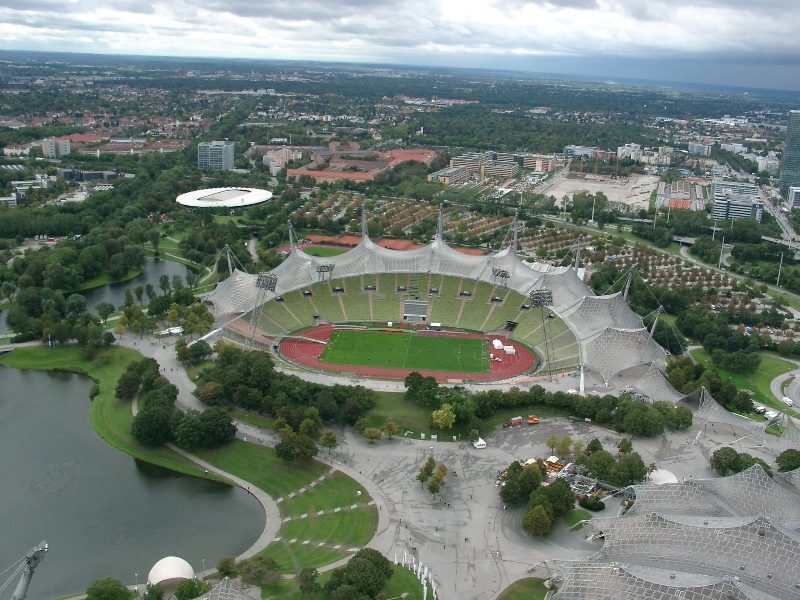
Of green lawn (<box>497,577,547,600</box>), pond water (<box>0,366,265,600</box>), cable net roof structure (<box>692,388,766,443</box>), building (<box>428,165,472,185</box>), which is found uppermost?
building (<box>428,165,472,185</box>)

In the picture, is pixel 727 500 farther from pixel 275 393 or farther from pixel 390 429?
pixel 275 393

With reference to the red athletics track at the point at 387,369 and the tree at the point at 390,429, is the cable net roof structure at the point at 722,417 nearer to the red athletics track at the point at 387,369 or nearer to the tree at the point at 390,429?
the red athletics track at the point at 387,369

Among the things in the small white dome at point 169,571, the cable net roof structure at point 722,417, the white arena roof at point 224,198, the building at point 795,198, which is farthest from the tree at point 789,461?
the building at point 795,198

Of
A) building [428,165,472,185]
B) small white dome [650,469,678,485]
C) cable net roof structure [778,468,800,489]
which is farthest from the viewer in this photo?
building [428,165,472,185]

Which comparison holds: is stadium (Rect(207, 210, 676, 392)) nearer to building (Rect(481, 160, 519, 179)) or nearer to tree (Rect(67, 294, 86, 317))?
tree (Rect(67, 294, 86, 317))

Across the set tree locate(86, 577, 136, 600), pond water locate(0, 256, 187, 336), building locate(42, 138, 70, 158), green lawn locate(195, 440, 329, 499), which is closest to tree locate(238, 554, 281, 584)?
tree locate(86, 577, 136, 600)

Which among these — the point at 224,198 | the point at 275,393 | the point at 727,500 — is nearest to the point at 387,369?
the point at 275,393
